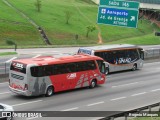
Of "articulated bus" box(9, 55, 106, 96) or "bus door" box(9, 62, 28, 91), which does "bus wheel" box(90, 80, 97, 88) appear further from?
"bus door" box(9, 62, 28, 91)

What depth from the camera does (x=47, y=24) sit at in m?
87.4

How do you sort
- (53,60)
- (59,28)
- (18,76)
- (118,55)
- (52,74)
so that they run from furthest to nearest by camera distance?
1. (59,28)
2. (118,55)
3. (53,60)
4. (52,74)
5. (18,76)

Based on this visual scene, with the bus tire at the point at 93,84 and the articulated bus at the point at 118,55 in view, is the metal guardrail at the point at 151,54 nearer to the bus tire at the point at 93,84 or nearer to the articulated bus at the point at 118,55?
the articulated bus at the point at 118,55

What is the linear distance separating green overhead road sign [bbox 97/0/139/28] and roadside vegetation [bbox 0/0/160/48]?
30260mm

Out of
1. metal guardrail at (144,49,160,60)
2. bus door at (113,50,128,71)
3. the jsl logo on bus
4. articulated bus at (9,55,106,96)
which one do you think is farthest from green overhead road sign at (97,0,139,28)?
metal guardrail at (144,49,160,60)

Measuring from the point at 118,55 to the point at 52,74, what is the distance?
14469 mm

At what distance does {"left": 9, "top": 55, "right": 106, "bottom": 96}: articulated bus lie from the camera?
28797 millimetres

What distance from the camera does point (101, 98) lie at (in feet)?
99.1

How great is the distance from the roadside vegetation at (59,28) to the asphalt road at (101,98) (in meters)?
35.6

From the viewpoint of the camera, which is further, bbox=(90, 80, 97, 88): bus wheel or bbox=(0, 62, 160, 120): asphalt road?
bbox=(90, 80, 97, 88): bus wheel

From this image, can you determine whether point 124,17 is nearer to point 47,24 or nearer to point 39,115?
point 39,115

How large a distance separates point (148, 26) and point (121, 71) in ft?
229

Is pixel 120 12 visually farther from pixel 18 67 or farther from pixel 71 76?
pixel 18 67

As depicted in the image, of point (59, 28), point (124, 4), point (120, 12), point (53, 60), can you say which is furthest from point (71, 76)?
point (59, 28)
